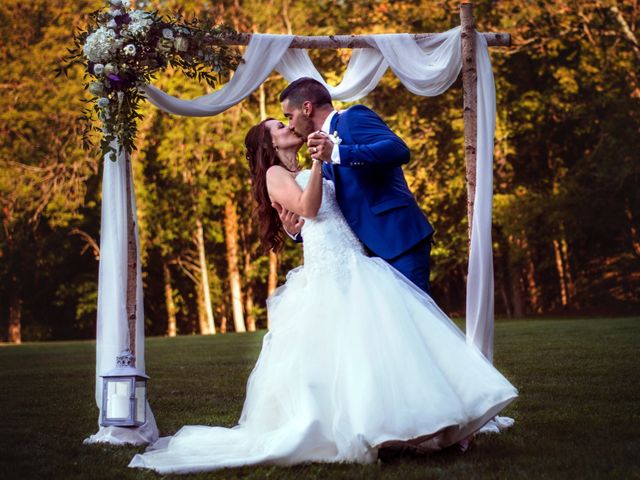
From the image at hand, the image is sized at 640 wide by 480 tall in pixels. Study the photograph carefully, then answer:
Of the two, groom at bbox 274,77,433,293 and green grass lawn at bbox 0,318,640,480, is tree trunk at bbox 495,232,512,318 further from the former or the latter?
groom at bbox 274,77,433,293

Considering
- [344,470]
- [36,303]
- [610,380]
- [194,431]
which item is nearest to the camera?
[344,470]

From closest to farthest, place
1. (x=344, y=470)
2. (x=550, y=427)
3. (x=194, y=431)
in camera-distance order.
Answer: (x=344, y=470), (x=194, y=431), (x=550, y=427)

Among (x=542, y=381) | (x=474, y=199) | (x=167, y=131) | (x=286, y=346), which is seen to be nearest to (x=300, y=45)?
(x=474, y=199)

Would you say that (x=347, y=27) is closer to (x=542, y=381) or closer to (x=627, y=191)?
(x=627, y=191)

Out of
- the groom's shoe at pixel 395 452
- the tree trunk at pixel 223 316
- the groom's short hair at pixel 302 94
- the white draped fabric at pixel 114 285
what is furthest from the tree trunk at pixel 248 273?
the groom's shoe at pixel 395 452

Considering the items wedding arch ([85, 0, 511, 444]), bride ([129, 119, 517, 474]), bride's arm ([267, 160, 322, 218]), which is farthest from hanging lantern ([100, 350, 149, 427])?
bride's arm ([267, 160, 322, 218])

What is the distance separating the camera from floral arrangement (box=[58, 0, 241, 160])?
6488 mm

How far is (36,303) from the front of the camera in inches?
1272

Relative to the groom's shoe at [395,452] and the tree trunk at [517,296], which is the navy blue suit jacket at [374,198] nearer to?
the groom's shoe at [395,452]

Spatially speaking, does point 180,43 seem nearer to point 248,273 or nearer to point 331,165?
point 331,165

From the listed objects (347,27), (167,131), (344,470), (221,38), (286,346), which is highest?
(347,27)

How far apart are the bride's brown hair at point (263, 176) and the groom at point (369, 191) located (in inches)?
10.6

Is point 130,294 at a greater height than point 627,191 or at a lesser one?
lesser

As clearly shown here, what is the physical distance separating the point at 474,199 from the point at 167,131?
64.2 feet
